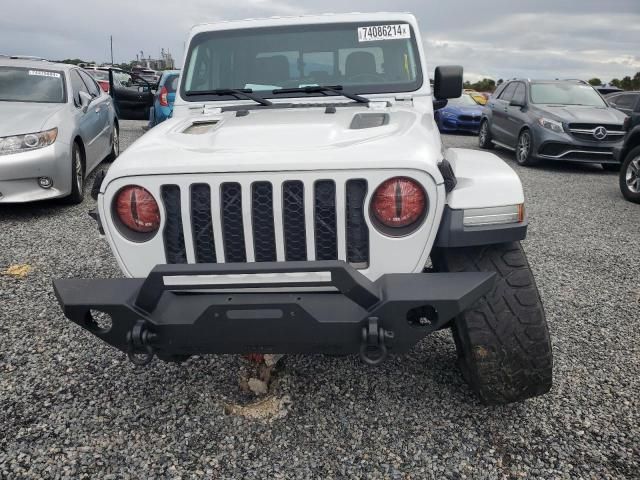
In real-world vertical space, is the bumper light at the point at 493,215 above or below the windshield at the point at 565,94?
above

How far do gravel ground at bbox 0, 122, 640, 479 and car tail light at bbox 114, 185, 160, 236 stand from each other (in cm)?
92

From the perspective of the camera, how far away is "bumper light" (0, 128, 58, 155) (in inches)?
217

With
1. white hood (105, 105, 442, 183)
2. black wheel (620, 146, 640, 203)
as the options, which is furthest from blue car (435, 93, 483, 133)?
white hood (105, 105, 442, 183)

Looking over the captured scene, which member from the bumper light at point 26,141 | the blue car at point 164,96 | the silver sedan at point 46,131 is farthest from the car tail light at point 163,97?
the bumper light at point 26,141

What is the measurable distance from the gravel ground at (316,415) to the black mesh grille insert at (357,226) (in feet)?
2.68

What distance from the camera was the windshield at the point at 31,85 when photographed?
6.46 meters

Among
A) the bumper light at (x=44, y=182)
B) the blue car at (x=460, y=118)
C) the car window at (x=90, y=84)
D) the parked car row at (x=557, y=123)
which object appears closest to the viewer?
the bumper light at (x=44, y=182)

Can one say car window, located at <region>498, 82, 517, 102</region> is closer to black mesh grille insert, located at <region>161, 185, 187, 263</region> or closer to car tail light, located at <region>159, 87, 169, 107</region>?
car tail light, located at <region>159, 87, 169, 107</region>

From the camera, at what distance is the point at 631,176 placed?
755cm

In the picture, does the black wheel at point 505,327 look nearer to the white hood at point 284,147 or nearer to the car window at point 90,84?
the white hood at point 284,147

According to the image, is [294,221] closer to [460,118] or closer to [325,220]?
[325,220]

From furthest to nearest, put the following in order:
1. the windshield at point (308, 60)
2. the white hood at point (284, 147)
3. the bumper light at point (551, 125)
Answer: the bumper light at point (551, 125)
the windshield at point (308, 60)
the white hood at point (284, 147)

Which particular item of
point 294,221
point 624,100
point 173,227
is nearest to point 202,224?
point 173,227

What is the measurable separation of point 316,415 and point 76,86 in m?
6.12
